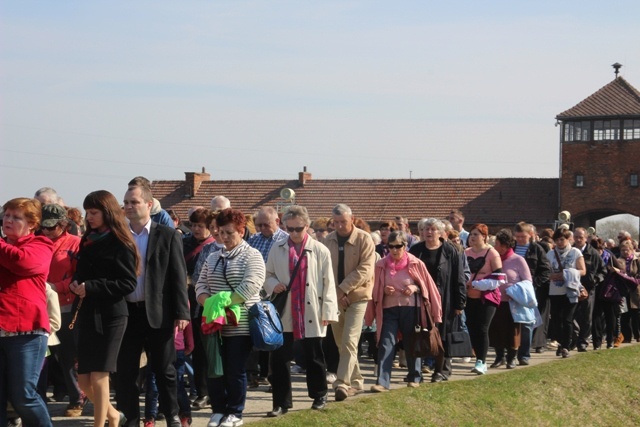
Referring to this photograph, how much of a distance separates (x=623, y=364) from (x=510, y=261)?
329 cm

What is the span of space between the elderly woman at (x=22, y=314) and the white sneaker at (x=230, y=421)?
6.45 feet

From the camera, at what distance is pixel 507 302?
54.2ft

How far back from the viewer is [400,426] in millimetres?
12086

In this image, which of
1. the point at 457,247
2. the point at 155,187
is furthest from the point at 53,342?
the point at 155,187

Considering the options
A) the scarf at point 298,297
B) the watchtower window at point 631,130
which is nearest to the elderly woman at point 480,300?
the scarf at point 298,297

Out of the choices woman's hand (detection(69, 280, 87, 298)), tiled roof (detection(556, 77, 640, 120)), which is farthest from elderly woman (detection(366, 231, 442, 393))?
tiled roof (detection(556, 77, 640, 120))

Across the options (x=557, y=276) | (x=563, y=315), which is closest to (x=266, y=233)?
(x=557, y=276)

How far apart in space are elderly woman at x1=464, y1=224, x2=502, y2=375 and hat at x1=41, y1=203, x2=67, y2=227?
6.62 metres

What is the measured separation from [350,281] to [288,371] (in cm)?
184

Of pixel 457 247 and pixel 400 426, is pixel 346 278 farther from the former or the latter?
pixel 457 247

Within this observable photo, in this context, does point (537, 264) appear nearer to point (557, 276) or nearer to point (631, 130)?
point (557, 276)

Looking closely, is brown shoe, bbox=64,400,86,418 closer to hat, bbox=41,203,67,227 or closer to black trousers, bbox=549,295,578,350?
hat, bbox=41,203,67,227

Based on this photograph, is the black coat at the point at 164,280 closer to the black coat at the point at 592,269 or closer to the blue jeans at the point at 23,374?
the blue jeans at the point at 23,374

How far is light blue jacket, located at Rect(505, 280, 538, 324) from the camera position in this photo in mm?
16375
